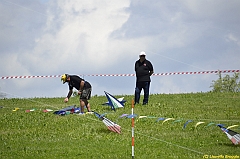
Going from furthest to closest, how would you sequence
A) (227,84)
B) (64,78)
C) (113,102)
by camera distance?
(227,84) < (113,102) < (64,78)

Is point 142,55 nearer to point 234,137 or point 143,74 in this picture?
point 143,74

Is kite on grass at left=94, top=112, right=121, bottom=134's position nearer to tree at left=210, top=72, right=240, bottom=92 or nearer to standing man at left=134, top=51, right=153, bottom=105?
standing man at left=134, top=51, right=153, bottom=105

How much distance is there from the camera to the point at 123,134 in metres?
15.0

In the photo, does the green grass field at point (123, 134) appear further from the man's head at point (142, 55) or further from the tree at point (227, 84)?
the tree at point (227, 84)

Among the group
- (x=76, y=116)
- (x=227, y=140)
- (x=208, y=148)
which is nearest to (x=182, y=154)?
(x=208, y=148)

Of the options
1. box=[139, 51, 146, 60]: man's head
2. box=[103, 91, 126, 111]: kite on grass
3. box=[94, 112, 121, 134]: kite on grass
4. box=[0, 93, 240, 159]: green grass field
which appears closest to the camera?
box=[0, 93, 240, 159]: green grass field

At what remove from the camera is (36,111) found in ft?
69.3

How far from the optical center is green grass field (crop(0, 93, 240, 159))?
12.6 meters

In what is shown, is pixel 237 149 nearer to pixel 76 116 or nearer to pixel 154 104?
pixel 76 116

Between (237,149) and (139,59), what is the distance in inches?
414

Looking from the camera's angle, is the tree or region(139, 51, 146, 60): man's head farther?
the tree

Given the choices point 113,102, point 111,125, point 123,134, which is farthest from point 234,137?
point 113,102

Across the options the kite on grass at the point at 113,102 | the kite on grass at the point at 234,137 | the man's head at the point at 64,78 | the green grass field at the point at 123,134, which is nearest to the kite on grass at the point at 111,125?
the green grass field at the point at 123,134

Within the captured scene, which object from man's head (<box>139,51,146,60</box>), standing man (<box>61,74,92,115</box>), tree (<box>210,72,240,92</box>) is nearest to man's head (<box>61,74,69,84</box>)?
standing man (<box>61,74,92,115</box>)
